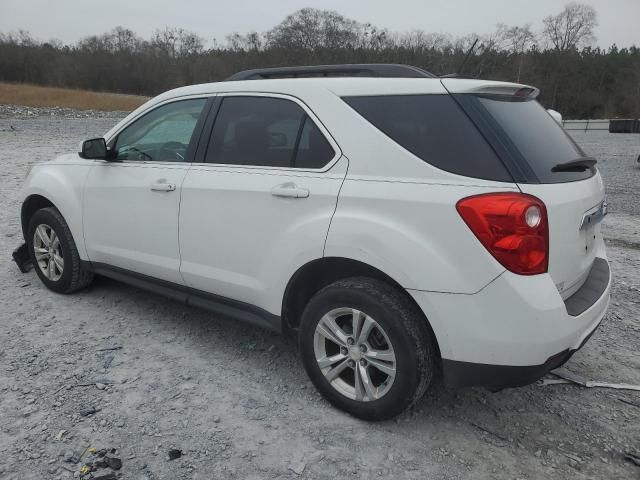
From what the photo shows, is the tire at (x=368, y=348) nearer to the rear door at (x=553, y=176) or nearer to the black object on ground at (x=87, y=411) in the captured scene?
the rear door at (x=553, y=176)

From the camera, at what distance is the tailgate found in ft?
7.68

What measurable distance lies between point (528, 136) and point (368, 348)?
4.36ft

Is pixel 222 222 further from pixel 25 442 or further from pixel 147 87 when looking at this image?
pixel 147 87

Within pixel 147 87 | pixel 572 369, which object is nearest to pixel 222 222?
pixel 572 369

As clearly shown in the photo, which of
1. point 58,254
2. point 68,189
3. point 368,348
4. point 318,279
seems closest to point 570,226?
point 368,348

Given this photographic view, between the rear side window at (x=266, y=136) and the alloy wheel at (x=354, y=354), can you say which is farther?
the rear side window at (x=266, y=136)

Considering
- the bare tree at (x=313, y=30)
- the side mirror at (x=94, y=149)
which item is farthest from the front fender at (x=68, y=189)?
the bare tree at (x=313, y=30)

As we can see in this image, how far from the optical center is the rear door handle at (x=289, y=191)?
2.78 m

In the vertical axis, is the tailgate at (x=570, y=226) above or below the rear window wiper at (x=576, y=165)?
below

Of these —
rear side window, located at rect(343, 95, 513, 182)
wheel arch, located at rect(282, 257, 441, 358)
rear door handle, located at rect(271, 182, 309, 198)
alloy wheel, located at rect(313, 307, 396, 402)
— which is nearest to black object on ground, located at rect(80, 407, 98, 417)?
wheel arch, located at rect(282, 257, 441, 358)

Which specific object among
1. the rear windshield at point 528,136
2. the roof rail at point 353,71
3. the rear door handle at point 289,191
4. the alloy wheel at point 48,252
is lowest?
the alloy wheel at point 48,252

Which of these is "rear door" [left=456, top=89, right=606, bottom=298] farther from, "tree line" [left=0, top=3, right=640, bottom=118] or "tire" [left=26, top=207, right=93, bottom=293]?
"tree line" [left=0, top=3, right=640, bottom=118]

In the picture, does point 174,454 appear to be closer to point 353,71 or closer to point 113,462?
point 113,462

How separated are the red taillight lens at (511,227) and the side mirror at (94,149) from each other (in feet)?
9.28
